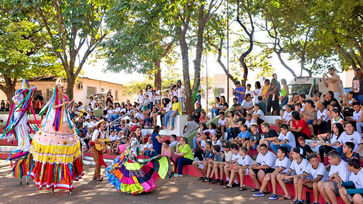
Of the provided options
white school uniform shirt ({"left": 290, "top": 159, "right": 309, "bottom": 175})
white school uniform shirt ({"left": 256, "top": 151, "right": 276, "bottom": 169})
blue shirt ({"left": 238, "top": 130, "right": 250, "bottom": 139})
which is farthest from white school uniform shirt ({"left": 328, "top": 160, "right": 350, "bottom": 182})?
blue shirt ({"left": 238, "top": 130, "right": 250, "bottom": 139})

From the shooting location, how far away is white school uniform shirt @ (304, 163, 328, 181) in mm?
6996

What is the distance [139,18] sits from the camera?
15266mm

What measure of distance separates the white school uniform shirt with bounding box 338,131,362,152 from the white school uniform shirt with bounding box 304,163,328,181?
126 cm

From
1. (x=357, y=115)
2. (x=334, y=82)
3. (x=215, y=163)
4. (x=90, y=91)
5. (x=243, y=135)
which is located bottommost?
(x=215, y=163)

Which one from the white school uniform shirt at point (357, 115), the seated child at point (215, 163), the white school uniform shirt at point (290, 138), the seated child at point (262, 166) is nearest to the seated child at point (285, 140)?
the white school uniform shirt at point (290, 138)

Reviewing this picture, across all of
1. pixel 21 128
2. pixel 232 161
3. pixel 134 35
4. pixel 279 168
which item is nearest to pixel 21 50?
pixel 134 35

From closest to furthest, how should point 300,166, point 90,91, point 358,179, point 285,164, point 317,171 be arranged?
point 358,179
point 317,171
point 300,166
point 285,164
point 90,91

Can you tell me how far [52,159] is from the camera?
25.7 ft

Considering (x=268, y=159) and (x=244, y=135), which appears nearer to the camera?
(x=268, y=159)

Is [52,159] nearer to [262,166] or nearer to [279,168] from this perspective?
[262,166]

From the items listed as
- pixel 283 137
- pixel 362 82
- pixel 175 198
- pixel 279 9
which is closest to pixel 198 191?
pixel 175 198

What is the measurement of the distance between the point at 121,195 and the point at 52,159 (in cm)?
174

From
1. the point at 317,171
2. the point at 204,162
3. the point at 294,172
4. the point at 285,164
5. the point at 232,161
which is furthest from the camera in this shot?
the point at 204,162

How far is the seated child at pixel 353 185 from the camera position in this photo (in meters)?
6.05
